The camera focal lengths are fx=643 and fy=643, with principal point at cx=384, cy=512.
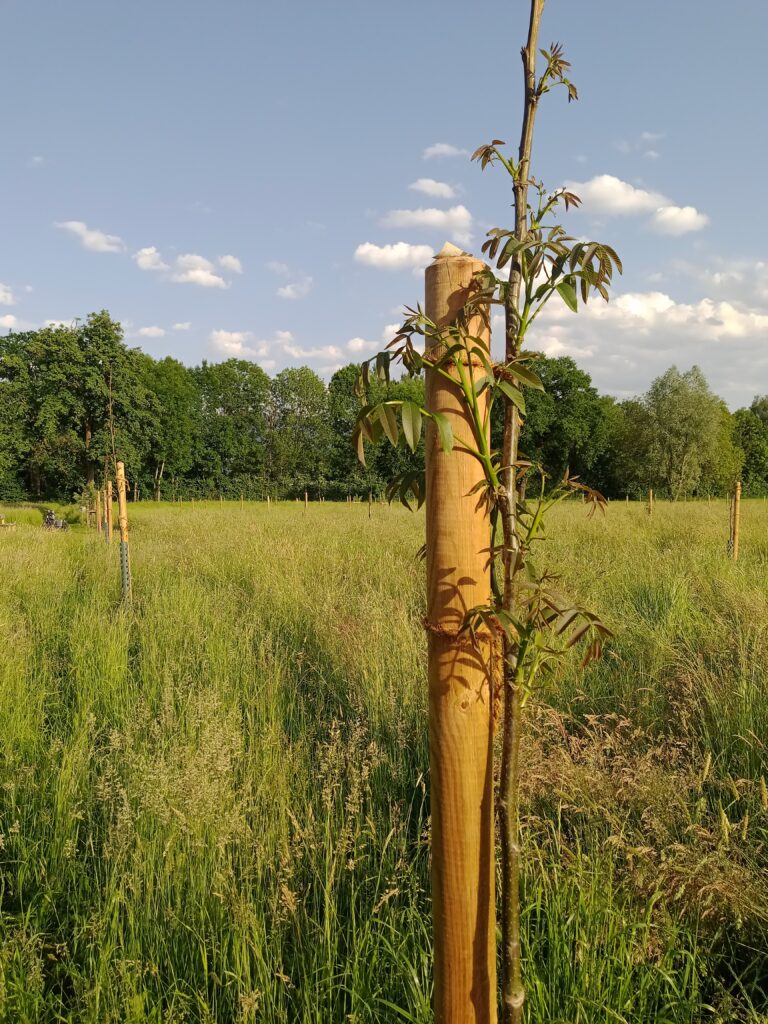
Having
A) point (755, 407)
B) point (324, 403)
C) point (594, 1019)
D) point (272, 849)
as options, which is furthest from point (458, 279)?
point (755, 407)

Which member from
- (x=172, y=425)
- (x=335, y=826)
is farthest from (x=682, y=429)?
(x=335, y=826)

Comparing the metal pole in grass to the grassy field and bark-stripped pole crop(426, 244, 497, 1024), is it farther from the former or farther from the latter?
bark-stripped pole crop(426, 244, 497, 1024)

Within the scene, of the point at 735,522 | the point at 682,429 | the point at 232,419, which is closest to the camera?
the point at 735,522

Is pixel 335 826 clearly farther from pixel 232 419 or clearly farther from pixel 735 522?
pixel 232 419

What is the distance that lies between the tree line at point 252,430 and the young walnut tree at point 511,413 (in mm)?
30183

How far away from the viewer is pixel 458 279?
129 cm

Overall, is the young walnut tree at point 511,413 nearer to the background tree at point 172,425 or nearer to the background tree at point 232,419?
the background tree at point 172,425

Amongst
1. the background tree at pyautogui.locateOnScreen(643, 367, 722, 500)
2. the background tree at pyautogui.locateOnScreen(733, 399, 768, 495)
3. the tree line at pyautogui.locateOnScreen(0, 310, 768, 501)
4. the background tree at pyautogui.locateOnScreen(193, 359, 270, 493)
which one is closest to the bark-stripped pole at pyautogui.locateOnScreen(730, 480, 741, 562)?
the tree line at pyautogui.locateOnScreen(0, 310, 768, 501)

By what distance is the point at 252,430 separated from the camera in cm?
6262

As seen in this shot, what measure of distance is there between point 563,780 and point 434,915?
139 centimetres

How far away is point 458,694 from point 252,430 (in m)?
63.3

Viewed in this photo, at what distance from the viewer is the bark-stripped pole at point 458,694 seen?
127cm

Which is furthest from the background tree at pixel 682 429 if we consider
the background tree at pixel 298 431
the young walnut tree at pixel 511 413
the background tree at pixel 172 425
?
the young walnut tree at pixel 511 413

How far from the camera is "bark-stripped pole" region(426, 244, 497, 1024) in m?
1.27
